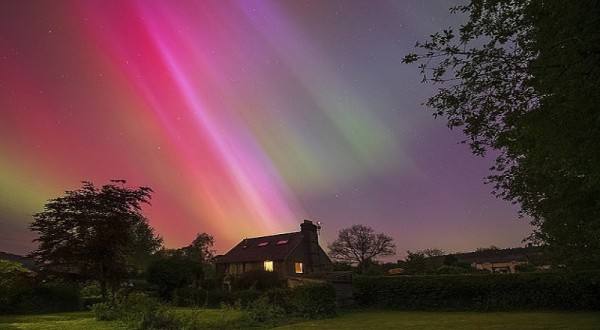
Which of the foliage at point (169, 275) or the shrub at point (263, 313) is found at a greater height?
the foliage at point (169, 275)

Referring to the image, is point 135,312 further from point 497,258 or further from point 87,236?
point 497,258

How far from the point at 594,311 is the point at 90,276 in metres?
30.2

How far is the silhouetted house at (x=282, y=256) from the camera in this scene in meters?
45.9

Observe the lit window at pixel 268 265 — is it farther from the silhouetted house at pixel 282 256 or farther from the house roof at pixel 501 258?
the house roof at pixel 501 258

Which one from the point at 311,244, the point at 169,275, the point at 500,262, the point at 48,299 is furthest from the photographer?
the point at 500,262

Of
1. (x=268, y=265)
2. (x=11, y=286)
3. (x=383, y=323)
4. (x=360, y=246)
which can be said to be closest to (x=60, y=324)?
(x=11, y=286)

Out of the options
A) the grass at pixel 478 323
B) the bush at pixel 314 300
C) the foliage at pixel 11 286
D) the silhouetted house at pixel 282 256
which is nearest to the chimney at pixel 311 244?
the silhouetted house at pixel 282 256

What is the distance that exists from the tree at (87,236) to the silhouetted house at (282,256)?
25540 mm

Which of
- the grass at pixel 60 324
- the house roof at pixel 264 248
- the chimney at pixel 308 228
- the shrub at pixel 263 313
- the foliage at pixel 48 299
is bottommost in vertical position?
the shrub at pixel 263 313

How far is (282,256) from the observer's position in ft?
149

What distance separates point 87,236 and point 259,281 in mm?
17157

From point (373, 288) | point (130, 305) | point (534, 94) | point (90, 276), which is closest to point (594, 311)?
point (373, 288)

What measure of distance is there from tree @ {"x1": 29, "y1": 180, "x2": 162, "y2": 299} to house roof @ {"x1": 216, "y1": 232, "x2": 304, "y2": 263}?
25845mm

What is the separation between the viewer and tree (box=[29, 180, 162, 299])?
67.4ft
